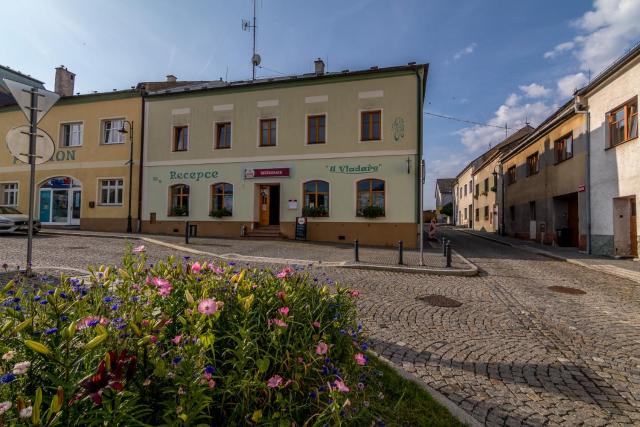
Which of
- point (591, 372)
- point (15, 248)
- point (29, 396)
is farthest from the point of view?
point (15, 248)

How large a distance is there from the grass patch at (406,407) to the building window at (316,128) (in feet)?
51.8

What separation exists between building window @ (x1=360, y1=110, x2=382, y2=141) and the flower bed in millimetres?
15161

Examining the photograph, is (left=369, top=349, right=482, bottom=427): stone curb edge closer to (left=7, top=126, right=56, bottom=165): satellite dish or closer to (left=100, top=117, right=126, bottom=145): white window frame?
(left=7, top=126, right=56, bottom=165): satellite dish

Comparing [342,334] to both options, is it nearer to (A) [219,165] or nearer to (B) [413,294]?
(B) [413,294]

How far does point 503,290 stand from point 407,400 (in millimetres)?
6031

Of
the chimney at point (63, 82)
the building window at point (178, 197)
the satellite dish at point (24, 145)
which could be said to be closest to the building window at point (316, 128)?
the building window at point (178, 197)

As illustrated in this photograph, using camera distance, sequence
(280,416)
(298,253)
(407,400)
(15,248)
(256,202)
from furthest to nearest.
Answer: (256,202)
(298,253)
(15,248)
(407,400)
(280,416)

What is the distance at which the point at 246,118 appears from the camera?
18844 millimetres

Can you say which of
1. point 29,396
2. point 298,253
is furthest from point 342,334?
point 298,253

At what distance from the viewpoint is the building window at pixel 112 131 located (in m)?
20.7

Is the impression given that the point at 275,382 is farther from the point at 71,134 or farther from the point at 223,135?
the point at 71,134

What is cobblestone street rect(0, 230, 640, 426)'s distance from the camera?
9.92 ft

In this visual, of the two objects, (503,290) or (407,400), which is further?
(503,290)

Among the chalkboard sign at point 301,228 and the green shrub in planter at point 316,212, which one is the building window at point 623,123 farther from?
the chalkboard sign at point 301,228
